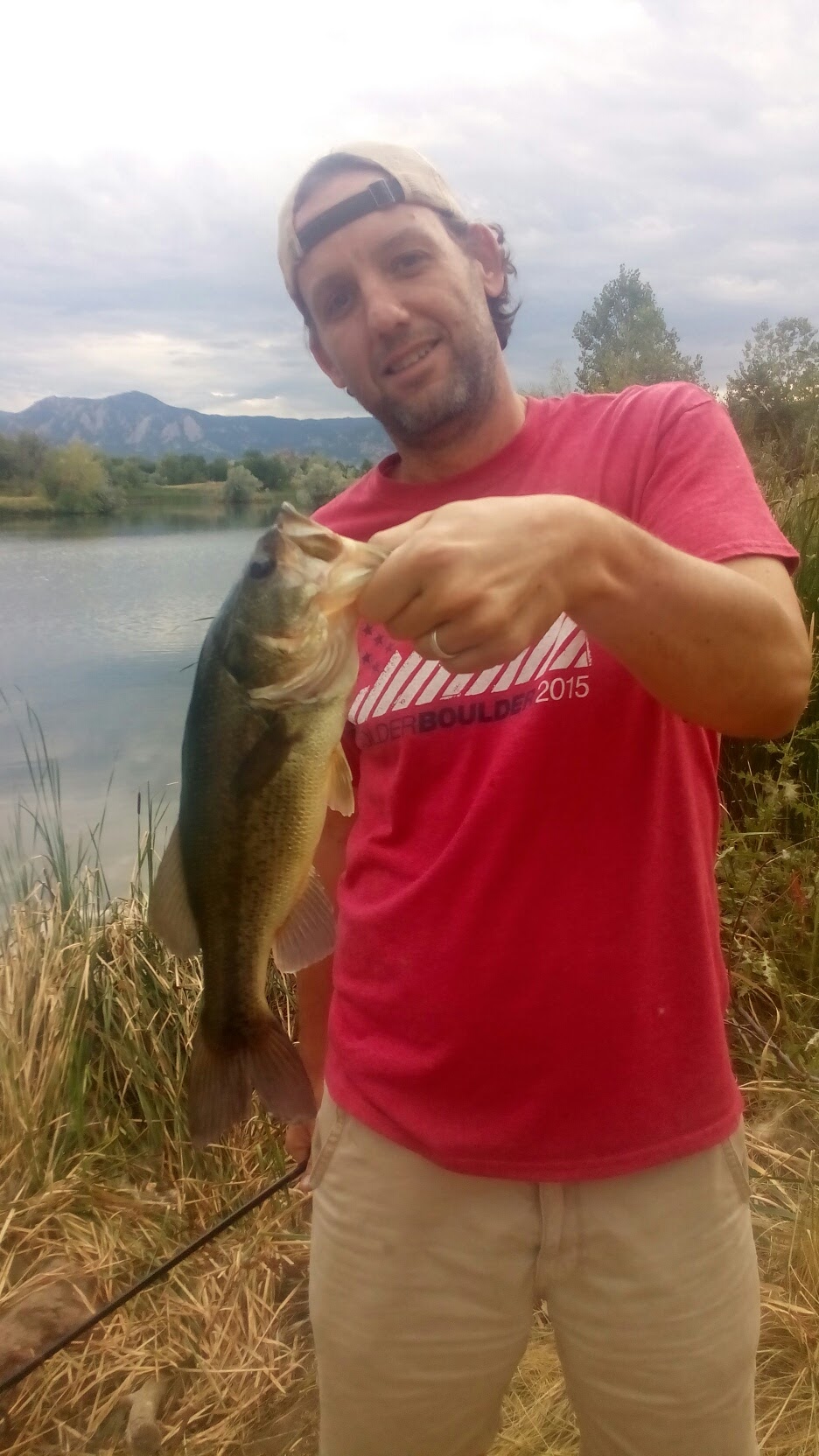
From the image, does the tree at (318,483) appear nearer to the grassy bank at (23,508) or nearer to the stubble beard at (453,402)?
the stubble beard at (453,402)

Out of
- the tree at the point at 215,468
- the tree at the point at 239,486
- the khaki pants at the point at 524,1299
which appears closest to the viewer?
the khaki pants at the point at 524,1299

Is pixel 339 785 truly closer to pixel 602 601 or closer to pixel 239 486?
pixel 602 601

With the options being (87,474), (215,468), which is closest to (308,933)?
(215,468)

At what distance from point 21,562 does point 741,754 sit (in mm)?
16135

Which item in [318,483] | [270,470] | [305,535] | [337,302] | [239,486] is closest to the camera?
[305,535]

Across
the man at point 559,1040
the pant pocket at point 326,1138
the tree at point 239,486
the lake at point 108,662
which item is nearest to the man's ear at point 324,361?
the man at point 559,1040

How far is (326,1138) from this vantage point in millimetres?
1949

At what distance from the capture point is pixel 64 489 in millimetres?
15828

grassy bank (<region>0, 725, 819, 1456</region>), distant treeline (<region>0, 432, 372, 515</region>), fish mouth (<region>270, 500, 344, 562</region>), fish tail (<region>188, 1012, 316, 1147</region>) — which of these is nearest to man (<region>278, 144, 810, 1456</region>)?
fish tail (<region>188, 1012, 316, 1147</region>)

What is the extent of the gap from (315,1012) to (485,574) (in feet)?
5.18

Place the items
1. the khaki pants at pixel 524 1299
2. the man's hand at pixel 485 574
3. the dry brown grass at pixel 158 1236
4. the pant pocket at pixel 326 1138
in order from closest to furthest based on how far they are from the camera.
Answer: the man's hand at pixel 485 574 < the khaki pants at pixel 524 1299 < the pant pocket at pixel 326 1138 < the dry brown grass at pixel 158 1236

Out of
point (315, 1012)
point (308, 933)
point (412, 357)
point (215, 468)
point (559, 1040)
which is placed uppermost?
point (215, 468)

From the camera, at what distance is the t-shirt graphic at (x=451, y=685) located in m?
1.72

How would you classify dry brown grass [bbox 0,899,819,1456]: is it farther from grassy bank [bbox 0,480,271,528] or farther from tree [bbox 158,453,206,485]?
tree [bbox 158,453,206,485]
